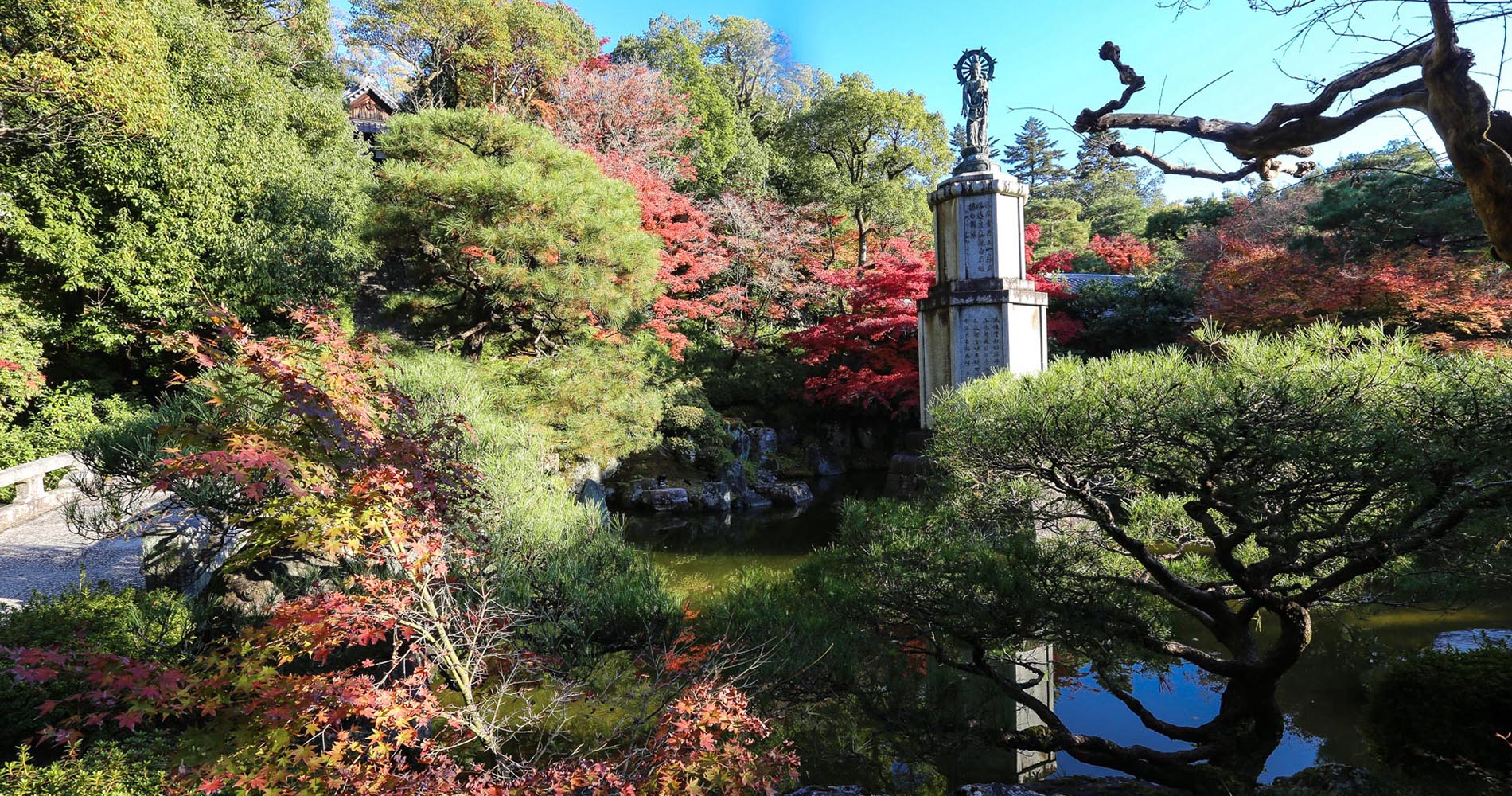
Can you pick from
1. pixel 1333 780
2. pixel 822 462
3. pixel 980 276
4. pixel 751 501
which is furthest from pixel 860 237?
pixel 1333 780

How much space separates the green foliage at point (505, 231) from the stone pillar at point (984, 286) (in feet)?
11.3

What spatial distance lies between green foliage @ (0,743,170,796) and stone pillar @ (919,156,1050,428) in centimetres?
645

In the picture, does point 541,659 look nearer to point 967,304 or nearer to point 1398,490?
point 1398,490

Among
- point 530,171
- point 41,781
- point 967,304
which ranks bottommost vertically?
point 41,781

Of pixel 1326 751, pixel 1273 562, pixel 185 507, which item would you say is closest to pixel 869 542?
pixel 1273 562

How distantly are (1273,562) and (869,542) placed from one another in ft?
6.24

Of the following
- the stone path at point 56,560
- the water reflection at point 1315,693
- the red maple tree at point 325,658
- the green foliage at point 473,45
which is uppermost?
the green foliage at point 473,45

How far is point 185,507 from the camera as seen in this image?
4754mm

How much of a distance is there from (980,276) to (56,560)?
9147mm

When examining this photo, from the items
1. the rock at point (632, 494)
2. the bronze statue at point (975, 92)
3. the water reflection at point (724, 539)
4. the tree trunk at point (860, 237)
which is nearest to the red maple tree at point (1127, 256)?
the tree trunk at point (860, 237)

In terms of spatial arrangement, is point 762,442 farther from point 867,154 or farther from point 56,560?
point 56,560

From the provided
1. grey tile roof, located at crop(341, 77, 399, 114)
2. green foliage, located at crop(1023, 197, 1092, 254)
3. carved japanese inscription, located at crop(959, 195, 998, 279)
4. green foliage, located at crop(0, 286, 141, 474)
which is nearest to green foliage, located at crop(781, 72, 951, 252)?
carved japanese inscription, located at crop(959, 195, 998, 279)

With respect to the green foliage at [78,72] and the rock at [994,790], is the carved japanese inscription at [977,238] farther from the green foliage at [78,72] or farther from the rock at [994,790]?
the green foliage at [78,72]

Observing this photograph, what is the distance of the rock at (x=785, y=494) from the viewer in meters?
11.4
